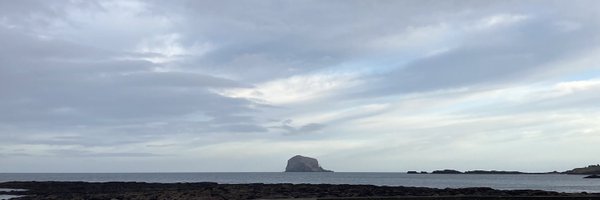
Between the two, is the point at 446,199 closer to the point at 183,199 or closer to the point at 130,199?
the point at 183,199

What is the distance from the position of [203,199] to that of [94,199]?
10.1 m

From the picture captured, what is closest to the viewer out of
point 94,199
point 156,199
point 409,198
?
point 409,198

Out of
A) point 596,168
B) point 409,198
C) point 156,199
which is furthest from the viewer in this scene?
point 596,168

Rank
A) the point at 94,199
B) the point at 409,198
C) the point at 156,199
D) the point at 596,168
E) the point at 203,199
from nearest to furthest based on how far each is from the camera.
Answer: the point at 409,198 → the point at 203,199 → the point at 156,199 → the point at 94,199 → the point at 596,168

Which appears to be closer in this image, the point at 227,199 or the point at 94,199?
the point at 227,199

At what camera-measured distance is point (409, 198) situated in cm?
2489

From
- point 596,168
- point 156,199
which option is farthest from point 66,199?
point 596,168

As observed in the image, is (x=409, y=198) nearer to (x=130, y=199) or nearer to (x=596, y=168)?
(x=130, y=199)

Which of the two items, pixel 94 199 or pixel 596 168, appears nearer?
pixel 94 199

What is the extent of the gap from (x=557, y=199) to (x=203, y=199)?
19.2m

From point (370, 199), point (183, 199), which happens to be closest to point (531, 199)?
point (370, 199)

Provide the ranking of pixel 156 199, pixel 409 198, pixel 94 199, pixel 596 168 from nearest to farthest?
pixel 409 198 < pixel 156 199 < pixel 94 199 < pixel 596 168

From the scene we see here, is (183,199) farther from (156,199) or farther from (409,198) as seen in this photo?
(409,198)

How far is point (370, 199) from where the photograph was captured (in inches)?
985
